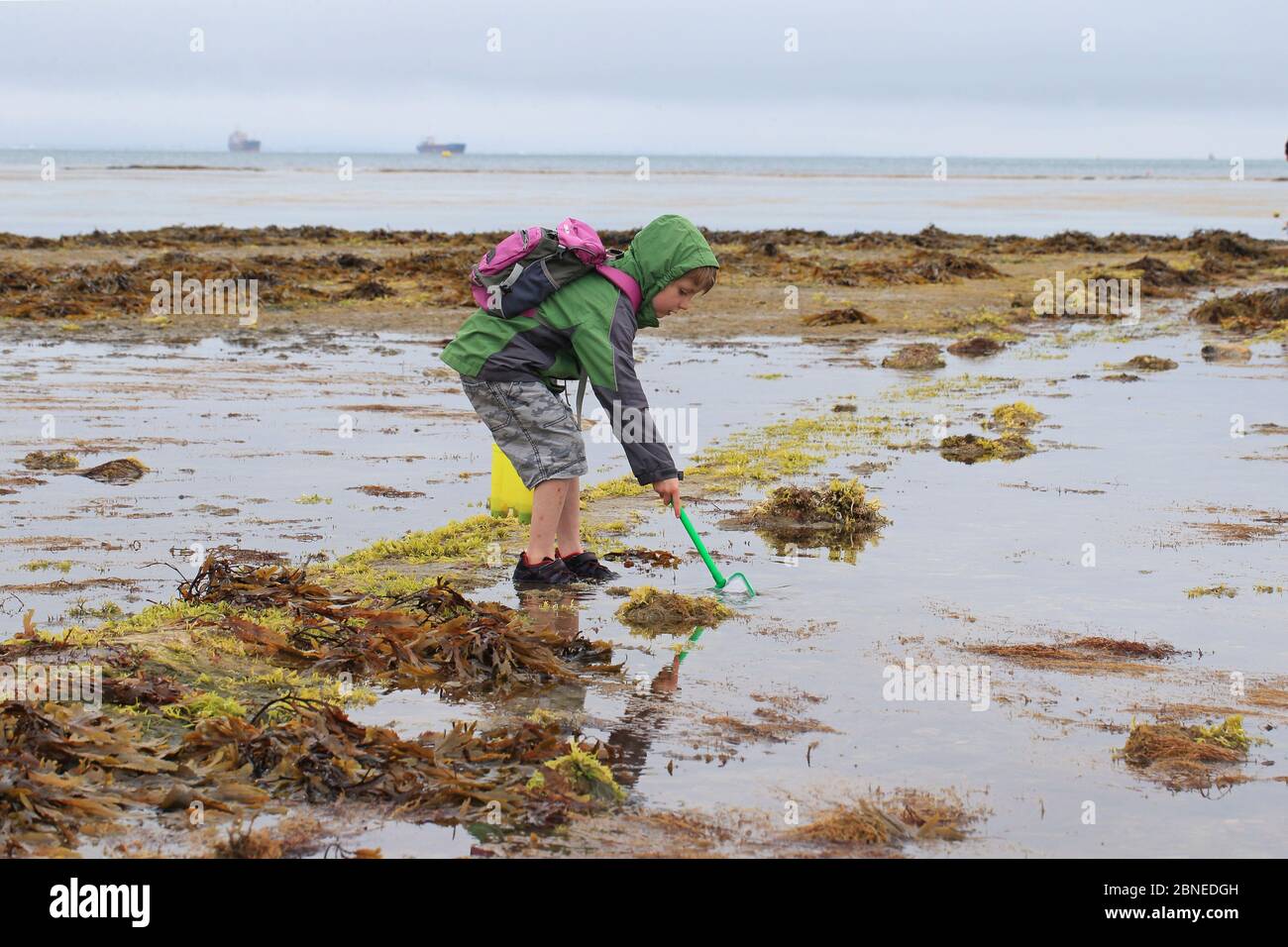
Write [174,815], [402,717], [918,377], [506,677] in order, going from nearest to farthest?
1. [174,815]
2. [402,717]
3. [506,677]
4. [918,377]

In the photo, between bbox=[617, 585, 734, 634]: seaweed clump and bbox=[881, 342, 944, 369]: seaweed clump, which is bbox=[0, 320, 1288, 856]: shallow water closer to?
Answer: bbox=[617, 585, 734, 634]: seaweed clump

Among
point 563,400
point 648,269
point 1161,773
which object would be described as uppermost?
point 648,269

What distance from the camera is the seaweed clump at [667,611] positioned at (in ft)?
21.1

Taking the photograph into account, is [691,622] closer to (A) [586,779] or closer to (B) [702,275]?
(B) [702,275]

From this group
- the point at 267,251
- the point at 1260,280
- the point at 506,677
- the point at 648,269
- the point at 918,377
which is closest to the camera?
the point at 506,677

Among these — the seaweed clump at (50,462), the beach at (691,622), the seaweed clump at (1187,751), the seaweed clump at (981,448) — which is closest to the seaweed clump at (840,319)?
the beach at (691,622)

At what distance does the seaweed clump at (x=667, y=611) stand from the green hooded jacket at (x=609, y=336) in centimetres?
53

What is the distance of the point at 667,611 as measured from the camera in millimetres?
6480

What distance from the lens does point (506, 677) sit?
217 inches

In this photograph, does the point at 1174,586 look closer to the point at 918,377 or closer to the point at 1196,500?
the point at 1196,500

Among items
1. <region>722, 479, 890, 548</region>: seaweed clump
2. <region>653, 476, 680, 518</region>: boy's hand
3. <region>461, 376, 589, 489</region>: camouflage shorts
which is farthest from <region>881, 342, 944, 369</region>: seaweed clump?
<region>653, 476, 680, 518</region>: boy's hand

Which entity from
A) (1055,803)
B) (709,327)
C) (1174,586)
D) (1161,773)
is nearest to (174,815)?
(1055,803)
